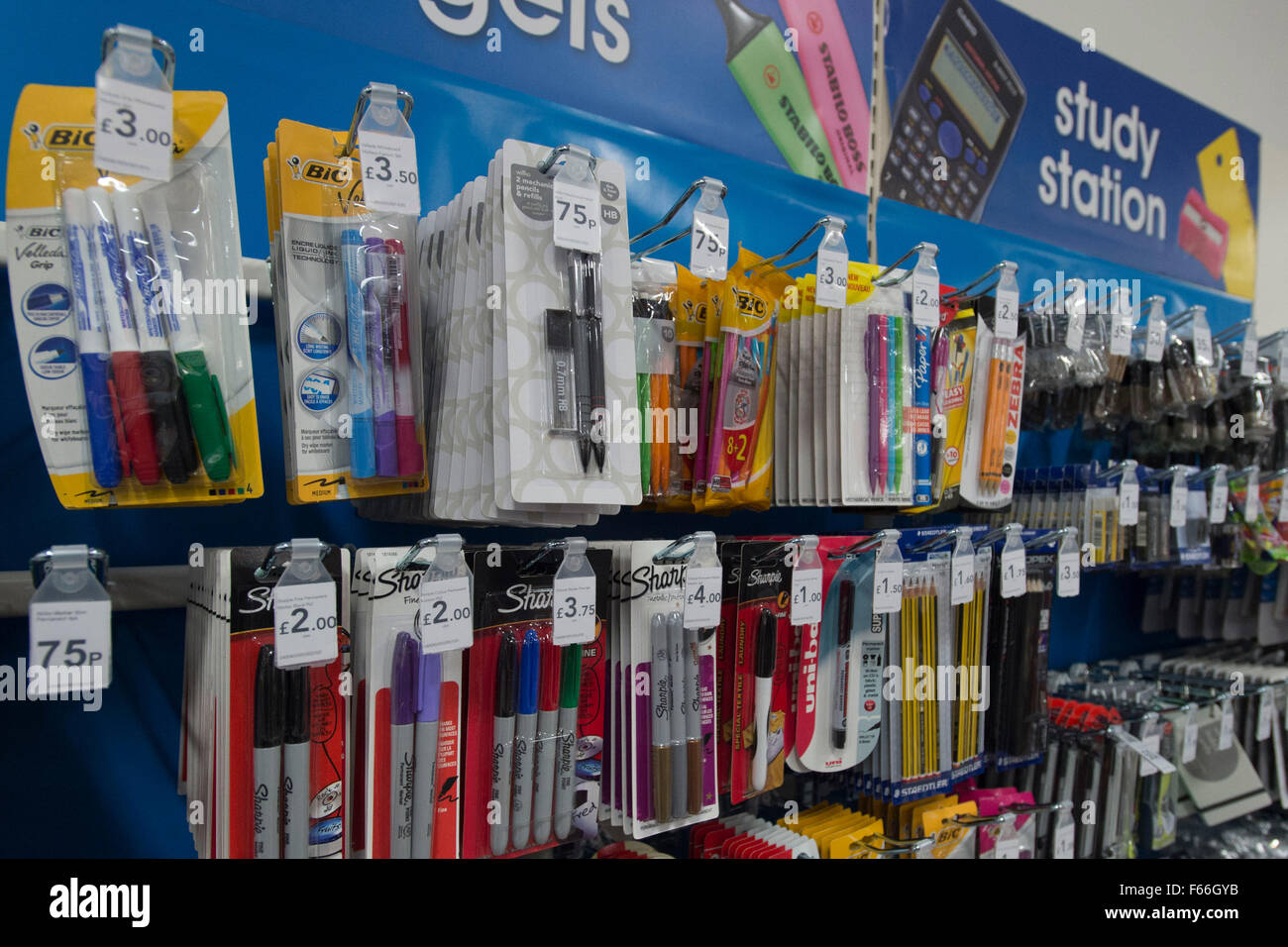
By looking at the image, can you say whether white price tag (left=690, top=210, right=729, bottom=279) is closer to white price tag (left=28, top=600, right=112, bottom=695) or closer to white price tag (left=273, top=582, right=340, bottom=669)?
white price tag (left=273, top=582, right=340, bottom=669)

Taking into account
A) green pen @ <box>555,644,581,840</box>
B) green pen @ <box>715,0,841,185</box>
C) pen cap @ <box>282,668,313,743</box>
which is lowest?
green pen @ <box>555,644,581,840</box>

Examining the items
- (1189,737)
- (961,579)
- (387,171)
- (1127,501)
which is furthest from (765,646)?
(1189,737)

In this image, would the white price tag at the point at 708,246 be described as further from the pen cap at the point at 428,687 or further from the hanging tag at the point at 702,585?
the pen cap at the point at 428,687

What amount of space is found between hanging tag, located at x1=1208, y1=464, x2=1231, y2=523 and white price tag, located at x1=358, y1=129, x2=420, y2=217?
2477mm

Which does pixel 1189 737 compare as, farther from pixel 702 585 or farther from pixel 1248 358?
pixel 702 585

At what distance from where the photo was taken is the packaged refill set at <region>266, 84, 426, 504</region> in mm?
1146

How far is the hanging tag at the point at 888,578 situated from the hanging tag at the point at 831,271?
1.47 ft

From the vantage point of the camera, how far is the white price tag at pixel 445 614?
1.06 meters

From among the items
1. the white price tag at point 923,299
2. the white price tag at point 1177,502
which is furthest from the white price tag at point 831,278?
the white price tag at point 1177,502

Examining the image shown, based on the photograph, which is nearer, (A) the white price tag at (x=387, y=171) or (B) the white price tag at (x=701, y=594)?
(A) the white price tag at (x=387, y=171)

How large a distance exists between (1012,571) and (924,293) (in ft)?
2.05

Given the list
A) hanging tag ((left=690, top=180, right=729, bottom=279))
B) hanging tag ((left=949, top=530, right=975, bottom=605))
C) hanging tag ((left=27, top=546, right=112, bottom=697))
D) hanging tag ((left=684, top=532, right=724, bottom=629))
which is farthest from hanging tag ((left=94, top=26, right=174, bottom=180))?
hanging tag ((left=949, top=530, right=975, bottom=605))
